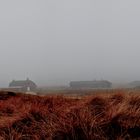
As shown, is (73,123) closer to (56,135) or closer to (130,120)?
(56,135)

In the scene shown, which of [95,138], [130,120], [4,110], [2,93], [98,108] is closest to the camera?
[95,138]

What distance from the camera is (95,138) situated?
5.01m

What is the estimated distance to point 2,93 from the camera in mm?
13750

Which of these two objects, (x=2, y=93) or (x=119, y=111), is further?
(x=2, y=93)

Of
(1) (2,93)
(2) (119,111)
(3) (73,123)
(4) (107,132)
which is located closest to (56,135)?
(3) (73,123)

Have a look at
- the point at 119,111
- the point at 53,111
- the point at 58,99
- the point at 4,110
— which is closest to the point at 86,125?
the point at 119,111

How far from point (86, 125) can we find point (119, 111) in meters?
0.80

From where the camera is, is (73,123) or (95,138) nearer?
(95,138)

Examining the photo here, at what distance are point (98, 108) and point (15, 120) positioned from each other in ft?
5.32

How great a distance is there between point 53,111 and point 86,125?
1.37 metres

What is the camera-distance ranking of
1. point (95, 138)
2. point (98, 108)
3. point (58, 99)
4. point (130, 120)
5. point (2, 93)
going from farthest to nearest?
point (2, 93) < point (58, 99) < point (98, 108) < point (130, 120) < point (95, 138)

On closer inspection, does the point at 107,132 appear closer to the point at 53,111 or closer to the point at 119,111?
the point at 119,111

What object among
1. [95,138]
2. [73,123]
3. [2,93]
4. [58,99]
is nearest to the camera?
[95,138]

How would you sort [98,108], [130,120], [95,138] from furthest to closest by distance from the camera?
[98,108] < [130,120] < [95,138]
